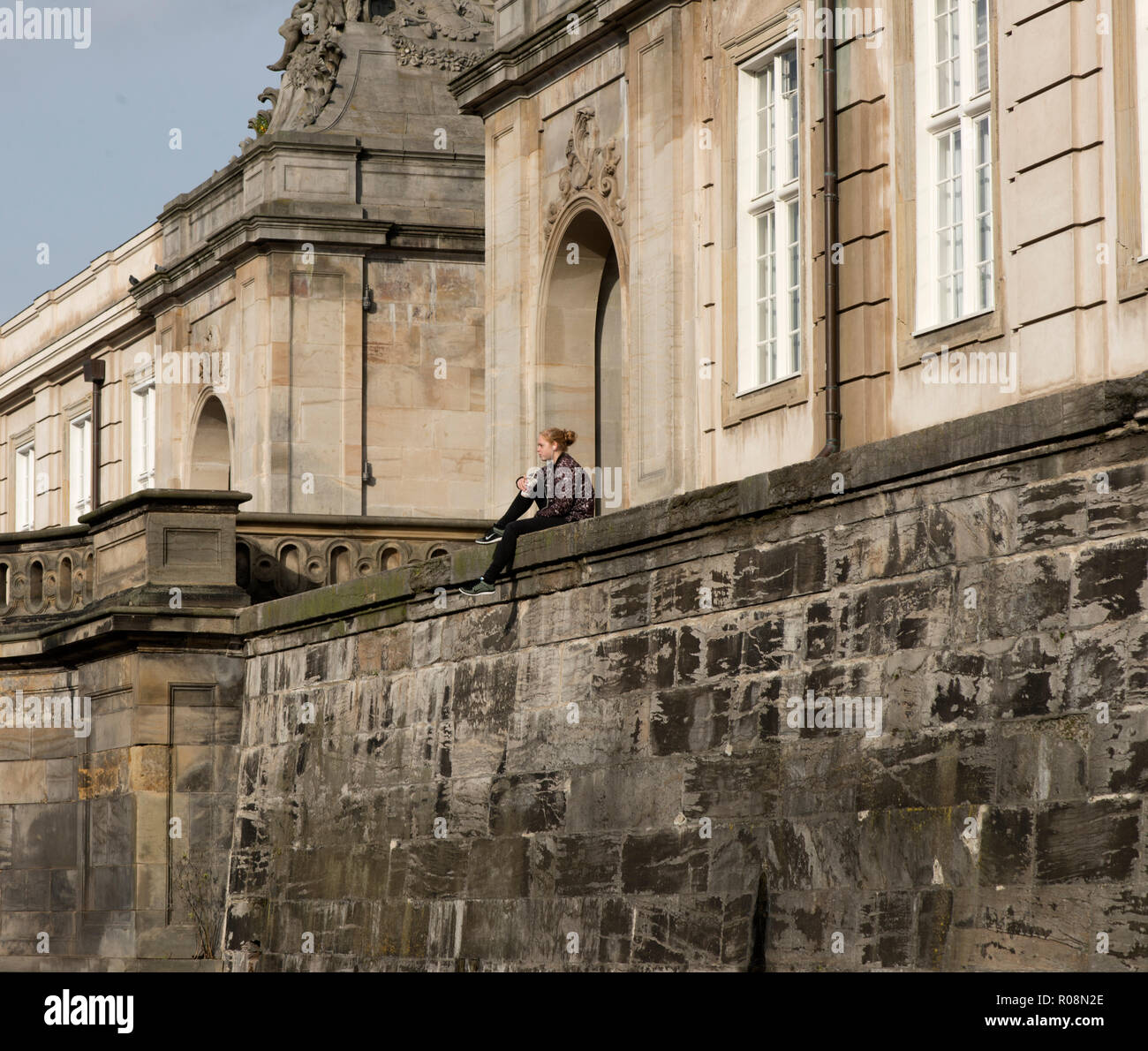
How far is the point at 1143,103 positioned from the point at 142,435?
20.3m

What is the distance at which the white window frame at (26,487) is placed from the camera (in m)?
36.0

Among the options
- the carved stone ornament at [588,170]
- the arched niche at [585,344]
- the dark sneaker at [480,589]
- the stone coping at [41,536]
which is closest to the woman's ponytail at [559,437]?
the dark sneaker at [480,589]

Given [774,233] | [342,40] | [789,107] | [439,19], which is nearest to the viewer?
[789,107]

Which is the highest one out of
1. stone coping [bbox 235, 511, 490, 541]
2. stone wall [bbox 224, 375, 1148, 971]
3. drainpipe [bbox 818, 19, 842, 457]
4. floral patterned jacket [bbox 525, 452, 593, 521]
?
drainpipe [bbox 818, 19, 842, 457]

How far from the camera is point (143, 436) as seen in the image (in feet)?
101

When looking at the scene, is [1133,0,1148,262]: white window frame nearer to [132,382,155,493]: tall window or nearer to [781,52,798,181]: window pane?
[781,52,798,181]: window pane

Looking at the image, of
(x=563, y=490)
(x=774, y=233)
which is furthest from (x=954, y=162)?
(x=563, y=490)

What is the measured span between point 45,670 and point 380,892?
4779 millimetres

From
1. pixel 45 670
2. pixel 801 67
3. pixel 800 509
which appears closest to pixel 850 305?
pixel 801 67

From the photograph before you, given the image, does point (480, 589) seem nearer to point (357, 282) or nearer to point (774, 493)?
point (774, 493)

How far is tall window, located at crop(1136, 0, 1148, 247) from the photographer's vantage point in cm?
1259

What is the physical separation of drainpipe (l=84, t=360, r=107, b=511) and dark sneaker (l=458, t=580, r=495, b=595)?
1756 centimetres

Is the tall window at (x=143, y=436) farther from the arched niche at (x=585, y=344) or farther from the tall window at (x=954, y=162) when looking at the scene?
the tall window at (x=954, y=162)

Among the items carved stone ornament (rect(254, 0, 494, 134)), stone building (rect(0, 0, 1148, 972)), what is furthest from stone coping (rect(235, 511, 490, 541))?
carved stone ornament (rect(254, 0, 494, 134))
